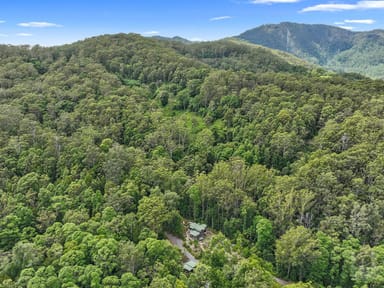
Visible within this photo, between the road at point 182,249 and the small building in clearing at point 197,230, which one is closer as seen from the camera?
the road at point 182,249

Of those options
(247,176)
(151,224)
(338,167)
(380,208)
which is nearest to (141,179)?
(151,224)

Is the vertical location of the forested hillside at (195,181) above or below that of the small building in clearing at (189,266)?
above

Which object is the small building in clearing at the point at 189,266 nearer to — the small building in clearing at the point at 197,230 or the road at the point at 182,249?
the road at the point at 182,249

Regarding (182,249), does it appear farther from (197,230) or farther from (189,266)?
(189,266)

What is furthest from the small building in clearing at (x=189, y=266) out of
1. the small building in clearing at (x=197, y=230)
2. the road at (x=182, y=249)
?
the small building in clearing at (x=197, y=230)

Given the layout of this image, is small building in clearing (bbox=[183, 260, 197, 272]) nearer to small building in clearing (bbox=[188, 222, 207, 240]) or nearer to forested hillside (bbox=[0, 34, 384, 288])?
forested hillside (bbox=[0, 34, 384, 288])

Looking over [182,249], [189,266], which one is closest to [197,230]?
[182,249]
